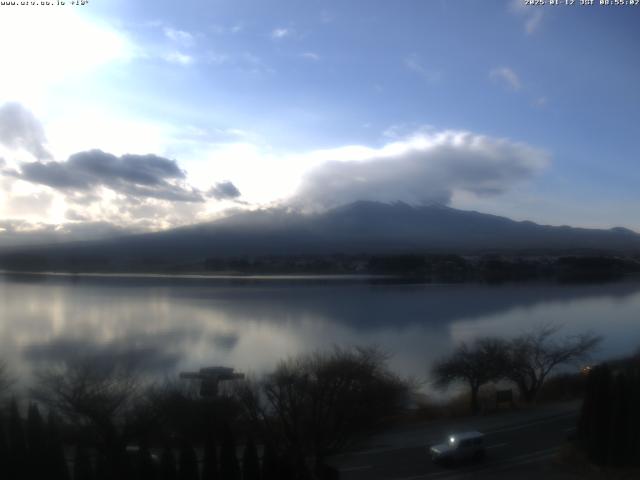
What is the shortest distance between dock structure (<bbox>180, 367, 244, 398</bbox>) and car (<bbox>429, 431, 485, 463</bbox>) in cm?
291

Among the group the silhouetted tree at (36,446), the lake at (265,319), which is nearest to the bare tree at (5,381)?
the lake at (265,319)

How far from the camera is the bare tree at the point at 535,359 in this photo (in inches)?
397

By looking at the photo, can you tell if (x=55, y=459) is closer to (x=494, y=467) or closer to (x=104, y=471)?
(x=104, y=471)

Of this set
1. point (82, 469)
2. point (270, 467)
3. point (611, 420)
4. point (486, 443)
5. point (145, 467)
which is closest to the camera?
point (82, 469)

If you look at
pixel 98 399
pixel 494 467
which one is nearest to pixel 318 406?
pixel 494 467

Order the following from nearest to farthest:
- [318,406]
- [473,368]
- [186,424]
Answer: [186,424] < [318,406] < [473,368]

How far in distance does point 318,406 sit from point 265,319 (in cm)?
1068

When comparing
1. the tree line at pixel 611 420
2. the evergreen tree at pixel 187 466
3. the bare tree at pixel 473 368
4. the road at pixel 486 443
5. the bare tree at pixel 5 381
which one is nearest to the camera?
the evergreen tree at pixel 187 466

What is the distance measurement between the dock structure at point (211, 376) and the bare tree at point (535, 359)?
4585 mm

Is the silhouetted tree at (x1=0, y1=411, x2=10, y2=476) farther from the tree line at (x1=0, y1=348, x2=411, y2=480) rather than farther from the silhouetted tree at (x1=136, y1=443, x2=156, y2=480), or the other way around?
the silhouetted tree at (x1=136, y1=443, x2=156, y2=480)

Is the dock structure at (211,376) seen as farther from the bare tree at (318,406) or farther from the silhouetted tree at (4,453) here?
the silhouetted tree at (4,453)

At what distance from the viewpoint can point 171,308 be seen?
60.7 ft

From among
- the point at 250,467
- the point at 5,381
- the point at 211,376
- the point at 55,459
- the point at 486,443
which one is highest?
the point at 55,459

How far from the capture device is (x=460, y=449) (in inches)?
233
